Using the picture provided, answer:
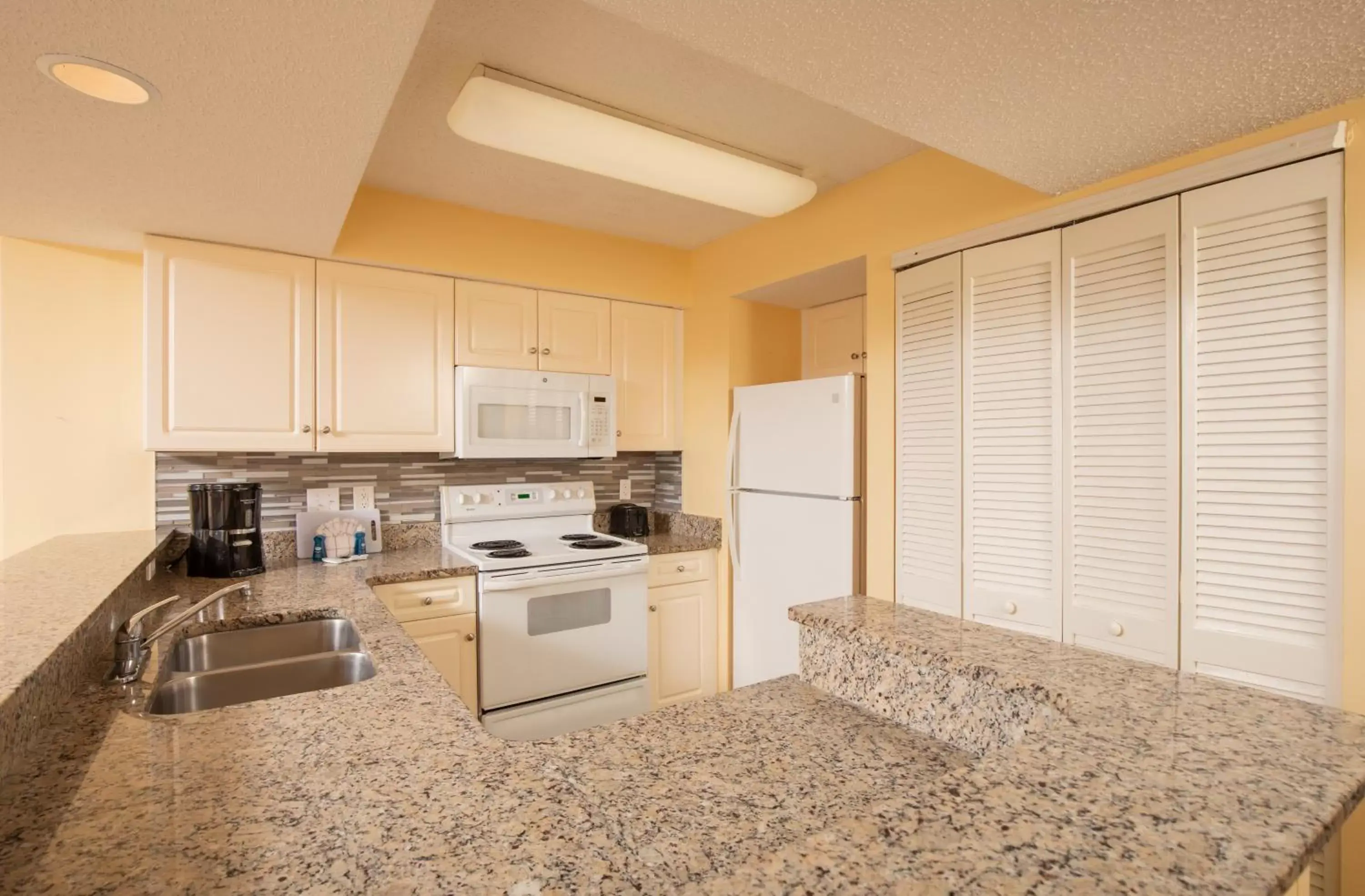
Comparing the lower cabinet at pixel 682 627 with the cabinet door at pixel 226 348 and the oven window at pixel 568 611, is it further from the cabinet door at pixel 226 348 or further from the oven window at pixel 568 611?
the cabinet door at pixel 226 348

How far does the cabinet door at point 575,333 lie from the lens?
2.95 meters

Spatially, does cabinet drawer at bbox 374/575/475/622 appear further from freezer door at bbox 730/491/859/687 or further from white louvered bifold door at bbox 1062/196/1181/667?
white louvered bifold door at bbox 1062/196/1181/667

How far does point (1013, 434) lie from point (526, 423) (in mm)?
1911

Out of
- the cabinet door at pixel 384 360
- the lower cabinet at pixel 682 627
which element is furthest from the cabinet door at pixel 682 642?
the cabinet door at pixel 384 360

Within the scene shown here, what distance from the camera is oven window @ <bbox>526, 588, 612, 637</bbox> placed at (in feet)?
8.26

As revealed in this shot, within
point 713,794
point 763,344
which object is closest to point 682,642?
point 763,344

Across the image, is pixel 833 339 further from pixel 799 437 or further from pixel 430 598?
pixel 430 598

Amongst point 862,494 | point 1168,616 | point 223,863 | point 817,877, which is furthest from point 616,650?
point 817,877

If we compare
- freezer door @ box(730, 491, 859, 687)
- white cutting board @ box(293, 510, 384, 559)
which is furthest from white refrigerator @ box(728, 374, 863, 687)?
white cutting board @ box(293, 510, 384, 559)

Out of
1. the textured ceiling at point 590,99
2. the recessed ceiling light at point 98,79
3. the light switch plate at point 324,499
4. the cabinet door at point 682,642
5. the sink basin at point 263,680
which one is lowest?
the cabinet door at point 682,642

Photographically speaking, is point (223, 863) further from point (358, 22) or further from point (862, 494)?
point (862, 494)

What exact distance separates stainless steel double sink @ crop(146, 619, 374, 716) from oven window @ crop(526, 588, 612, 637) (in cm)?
81

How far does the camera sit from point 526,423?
2.84 m

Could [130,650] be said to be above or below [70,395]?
below
